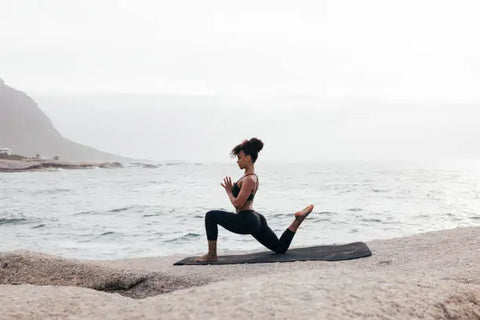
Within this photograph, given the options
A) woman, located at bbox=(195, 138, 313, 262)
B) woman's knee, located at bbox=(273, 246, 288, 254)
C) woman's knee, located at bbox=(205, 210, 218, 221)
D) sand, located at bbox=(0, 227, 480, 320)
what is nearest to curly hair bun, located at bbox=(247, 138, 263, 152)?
woman, located at bbox=(195, 138, 313, 262)

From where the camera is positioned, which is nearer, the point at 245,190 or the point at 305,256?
the point at 245,190

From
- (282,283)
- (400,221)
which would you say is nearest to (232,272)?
(282,283)

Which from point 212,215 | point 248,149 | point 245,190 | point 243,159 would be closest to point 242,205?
point 245,190

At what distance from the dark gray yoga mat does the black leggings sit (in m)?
0.18

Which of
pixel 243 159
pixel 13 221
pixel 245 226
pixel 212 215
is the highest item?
pixel 243 159

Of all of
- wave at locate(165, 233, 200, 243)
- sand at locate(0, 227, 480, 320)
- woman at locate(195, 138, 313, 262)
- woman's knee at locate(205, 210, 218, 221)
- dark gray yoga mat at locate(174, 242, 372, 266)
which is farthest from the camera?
wave at locate(165, 233, 200, 243)

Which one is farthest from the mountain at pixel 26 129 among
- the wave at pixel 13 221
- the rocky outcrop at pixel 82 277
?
the rocky outcrop at pixel 82 277

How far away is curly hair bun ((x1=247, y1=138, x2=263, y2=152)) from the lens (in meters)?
6.98

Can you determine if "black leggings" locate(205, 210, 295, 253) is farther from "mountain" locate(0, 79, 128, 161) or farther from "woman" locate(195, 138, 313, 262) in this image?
"mountain" locate(0, 79, 128, 161)

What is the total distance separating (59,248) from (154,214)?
8189 mm

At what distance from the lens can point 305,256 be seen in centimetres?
698

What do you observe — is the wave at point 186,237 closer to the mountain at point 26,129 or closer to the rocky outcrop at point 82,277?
the rocky outcrop at point 82,277

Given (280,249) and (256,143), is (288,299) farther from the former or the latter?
(280,249)

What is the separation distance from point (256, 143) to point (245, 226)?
119 centimetres
